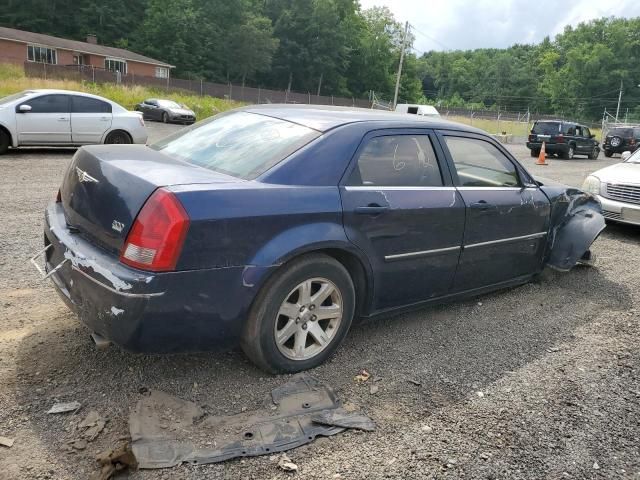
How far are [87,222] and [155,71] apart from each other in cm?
6041

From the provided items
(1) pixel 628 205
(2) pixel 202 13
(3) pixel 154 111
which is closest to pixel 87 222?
(1) pixel 628 205

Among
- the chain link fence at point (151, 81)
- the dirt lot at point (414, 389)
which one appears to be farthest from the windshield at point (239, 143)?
the chain link fence at point (151, 81)

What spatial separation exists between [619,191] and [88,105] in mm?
10816

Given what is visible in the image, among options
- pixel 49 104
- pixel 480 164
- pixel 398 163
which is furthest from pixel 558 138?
pixel 398 163

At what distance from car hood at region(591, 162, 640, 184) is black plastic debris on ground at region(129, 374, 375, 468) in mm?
6610

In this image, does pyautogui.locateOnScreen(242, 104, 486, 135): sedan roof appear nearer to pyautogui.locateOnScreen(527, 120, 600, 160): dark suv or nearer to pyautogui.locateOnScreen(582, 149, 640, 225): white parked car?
pyautogui.locateOnScreen(582, 149, 640, 225): white parked car

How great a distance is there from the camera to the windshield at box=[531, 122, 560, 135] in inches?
902

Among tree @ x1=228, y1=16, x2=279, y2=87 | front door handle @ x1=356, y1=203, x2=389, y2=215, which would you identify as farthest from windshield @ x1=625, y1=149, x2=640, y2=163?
tree @ x1=228, y1=16, x2=279, y2=87

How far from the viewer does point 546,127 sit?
2306cm

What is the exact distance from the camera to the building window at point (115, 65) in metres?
53.6

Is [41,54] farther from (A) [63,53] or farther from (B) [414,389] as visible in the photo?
(B) [414,389]

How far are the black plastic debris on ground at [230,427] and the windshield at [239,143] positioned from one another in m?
1.31

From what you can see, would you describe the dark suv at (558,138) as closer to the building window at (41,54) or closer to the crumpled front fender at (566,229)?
the crumpled front fender at (566,229)

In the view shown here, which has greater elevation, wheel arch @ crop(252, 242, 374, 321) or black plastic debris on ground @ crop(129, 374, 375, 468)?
wheel arch @ crop(252, 242, 374, 321)
